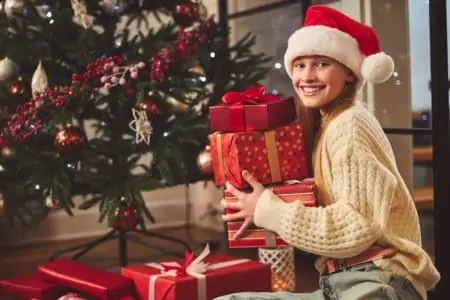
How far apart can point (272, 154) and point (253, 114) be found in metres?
0.09

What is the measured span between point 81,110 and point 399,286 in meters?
1.49

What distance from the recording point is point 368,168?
4.05 ft

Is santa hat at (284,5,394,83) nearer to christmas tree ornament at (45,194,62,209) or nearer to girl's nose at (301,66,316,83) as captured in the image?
girl's nose at (301,66,316,83)

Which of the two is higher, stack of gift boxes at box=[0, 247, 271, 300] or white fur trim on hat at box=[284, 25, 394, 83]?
white fur trim on hat at box=[284, 25, 394, 83]

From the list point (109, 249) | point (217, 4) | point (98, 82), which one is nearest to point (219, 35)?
point (98, 82)

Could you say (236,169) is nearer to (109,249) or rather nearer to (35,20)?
(35,20)

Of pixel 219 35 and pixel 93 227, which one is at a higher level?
pixel 219 35

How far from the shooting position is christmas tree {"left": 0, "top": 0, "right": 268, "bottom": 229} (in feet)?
7.79

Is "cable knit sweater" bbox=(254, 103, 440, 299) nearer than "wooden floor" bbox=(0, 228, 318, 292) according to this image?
Yes

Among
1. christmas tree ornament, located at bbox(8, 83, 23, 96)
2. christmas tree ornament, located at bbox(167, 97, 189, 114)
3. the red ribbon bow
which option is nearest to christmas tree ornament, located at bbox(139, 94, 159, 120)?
christmas tree ornament, located at bbox(167, 97, 189, 114)

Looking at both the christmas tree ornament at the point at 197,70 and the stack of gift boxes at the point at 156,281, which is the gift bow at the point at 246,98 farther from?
the christmas tree ornament at the point at 197,70

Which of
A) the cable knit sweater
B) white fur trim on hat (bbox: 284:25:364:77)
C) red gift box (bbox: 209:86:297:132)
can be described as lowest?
the cable knit sweater

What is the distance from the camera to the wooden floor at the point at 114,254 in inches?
113

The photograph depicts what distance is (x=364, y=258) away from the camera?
4.28 ft
